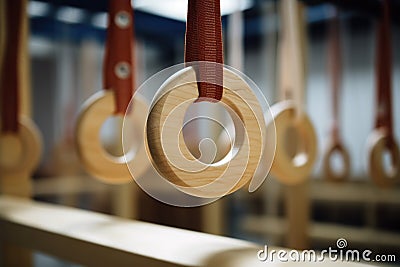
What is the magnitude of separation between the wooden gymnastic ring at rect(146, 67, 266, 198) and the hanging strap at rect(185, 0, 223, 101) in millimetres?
10

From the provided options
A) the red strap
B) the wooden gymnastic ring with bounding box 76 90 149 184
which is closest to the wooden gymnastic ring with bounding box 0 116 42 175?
the red strap

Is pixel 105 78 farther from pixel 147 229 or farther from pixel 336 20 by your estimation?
pixel 336 20

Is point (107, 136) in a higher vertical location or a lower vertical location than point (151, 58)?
lower

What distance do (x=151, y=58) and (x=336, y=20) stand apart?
1514mm

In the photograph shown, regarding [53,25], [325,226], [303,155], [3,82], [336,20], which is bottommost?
[325,226]

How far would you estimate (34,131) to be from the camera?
34.6 inches

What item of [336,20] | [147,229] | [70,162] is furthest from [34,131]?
[70,162]

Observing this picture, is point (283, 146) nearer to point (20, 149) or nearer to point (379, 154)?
point (379, 154)

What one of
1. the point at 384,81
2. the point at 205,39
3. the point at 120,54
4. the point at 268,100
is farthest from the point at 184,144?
the point at 268,100

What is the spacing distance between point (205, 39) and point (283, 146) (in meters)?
0.36

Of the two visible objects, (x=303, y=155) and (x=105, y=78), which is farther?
(x=303, y=155)

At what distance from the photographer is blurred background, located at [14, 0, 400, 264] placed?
155 cm

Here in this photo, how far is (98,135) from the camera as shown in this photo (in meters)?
0.67

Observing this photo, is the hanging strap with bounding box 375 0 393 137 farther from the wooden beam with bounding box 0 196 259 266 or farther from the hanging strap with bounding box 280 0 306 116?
the wooden beam with bounding box 0 196 259 266
